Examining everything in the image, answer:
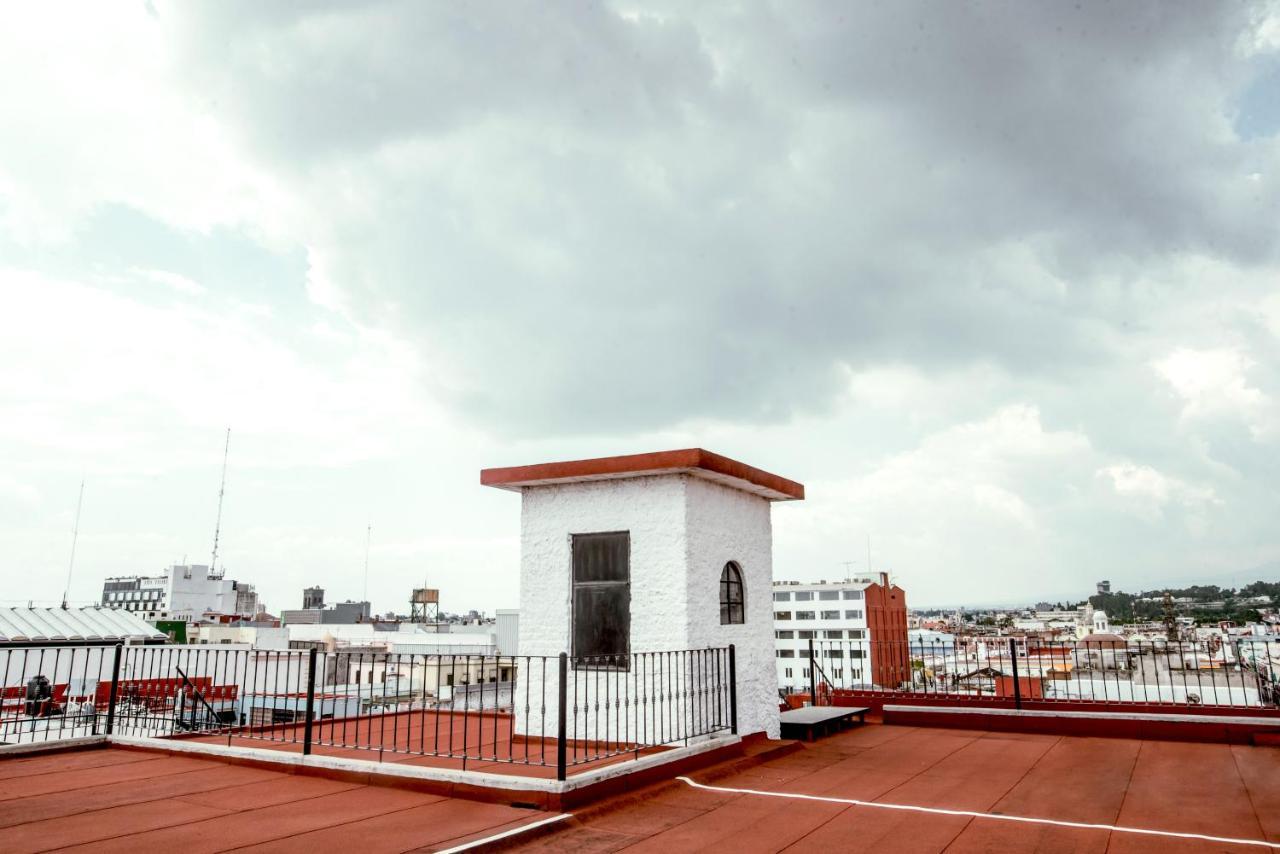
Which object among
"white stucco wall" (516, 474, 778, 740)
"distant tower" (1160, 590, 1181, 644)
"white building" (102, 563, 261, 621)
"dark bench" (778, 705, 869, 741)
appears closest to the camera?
"white stucco wall" (516, 474, 778, 740)

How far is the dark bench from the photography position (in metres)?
9.80

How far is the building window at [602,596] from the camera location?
28.3 ft

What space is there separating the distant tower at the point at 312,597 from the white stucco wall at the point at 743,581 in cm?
11975

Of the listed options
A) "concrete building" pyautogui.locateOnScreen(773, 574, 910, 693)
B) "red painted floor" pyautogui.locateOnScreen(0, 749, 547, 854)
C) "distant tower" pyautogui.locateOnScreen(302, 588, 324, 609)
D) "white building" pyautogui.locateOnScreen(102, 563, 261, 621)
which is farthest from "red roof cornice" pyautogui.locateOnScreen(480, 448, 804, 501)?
"distant tower" pyautogui.locateOnScreen(302, 588, 324, 609)

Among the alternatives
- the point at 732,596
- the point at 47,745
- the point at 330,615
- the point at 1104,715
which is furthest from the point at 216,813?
the point at 330,615

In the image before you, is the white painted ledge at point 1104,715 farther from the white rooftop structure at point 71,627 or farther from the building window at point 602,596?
the white rooftop structure at point 71,627

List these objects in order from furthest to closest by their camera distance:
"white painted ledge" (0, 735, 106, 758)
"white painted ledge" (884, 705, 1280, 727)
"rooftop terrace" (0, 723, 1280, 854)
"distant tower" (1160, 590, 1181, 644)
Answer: "distant tower" (1160, 590, 1181, 644) → "white painted ledge" (884, 705, 1280, 727) → "white painted ledge" (0, 735, 106, 758) → "rooftop terrace" (0, 723, 1280, 854)

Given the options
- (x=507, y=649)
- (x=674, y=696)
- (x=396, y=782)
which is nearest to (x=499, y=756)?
(x=396, y=782)

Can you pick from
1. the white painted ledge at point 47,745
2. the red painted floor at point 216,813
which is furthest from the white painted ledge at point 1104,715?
the white painted ledge at point 47,745

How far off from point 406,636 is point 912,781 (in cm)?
5802

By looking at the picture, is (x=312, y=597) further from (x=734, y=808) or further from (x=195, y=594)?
(x=734, y=808)

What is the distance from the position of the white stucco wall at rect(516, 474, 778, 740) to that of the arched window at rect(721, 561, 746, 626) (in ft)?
0.30

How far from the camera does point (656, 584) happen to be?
8.47 m

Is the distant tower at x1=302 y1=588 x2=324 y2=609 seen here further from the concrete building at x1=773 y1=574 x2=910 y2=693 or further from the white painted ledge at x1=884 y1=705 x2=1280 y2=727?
the white painted ledge at x1=884 y1=705 x2=1280 y2=727
